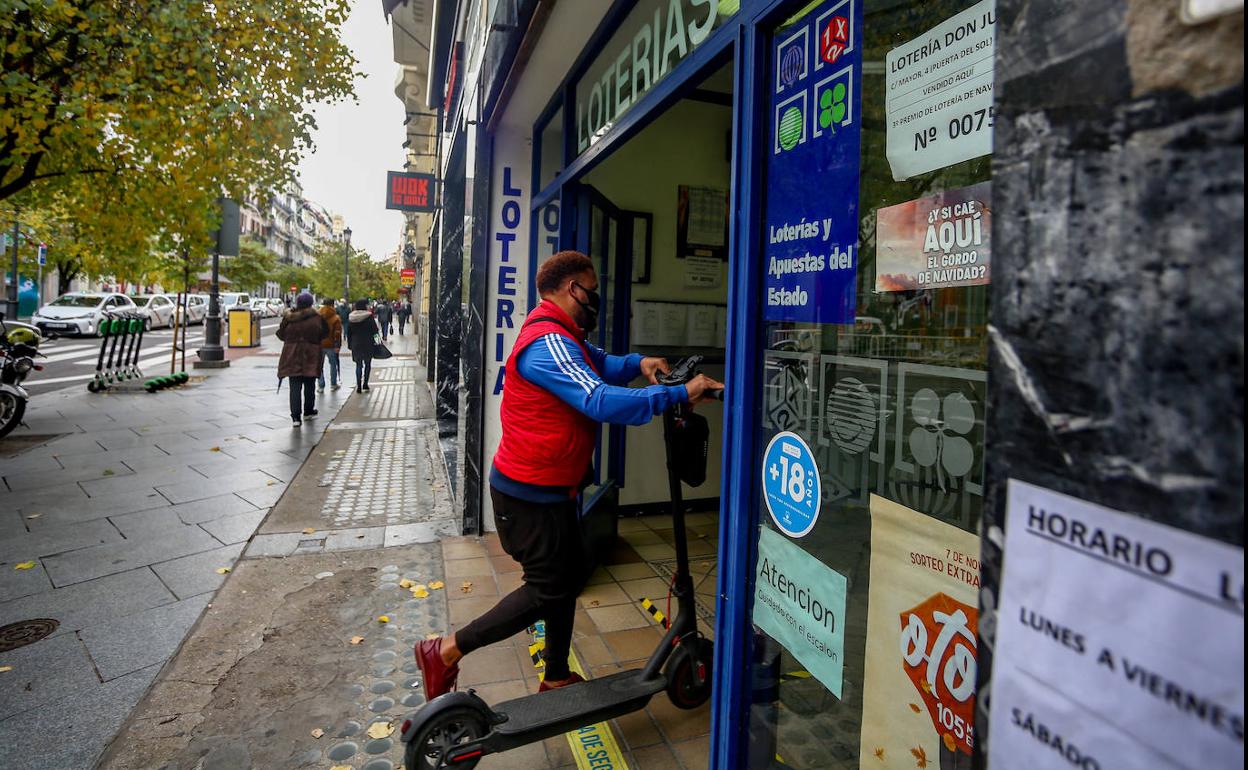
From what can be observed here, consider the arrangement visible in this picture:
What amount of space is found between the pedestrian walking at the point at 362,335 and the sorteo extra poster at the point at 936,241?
42.1ft

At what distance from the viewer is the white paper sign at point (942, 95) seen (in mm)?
1419

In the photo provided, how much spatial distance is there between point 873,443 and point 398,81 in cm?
1717

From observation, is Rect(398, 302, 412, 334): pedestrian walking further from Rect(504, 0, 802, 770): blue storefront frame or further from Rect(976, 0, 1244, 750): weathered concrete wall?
Rect(976, 0, 1244, 750): weathered concrete wall

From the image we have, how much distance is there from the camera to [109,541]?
16.6 feet

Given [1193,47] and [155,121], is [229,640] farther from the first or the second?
[155,121]

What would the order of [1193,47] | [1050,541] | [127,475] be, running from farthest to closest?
[127,475] < [1050,541] < [1193,47]

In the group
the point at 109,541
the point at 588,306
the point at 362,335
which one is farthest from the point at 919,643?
the point at 362,335

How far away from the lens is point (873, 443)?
1718 millimetres

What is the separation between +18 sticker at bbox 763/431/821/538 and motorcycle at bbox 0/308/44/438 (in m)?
9.93

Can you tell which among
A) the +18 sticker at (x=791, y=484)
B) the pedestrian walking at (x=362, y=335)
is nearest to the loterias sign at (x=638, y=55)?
the +18 sticker at (x=791, y=484)

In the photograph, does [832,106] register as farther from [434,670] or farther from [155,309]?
[155,309]

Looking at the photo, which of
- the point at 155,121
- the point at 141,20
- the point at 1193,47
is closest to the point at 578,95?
the point at 1193,47

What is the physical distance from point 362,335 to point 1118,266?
13980mm

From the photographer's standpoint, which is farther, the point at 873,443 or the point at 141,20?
the point at 141,20
